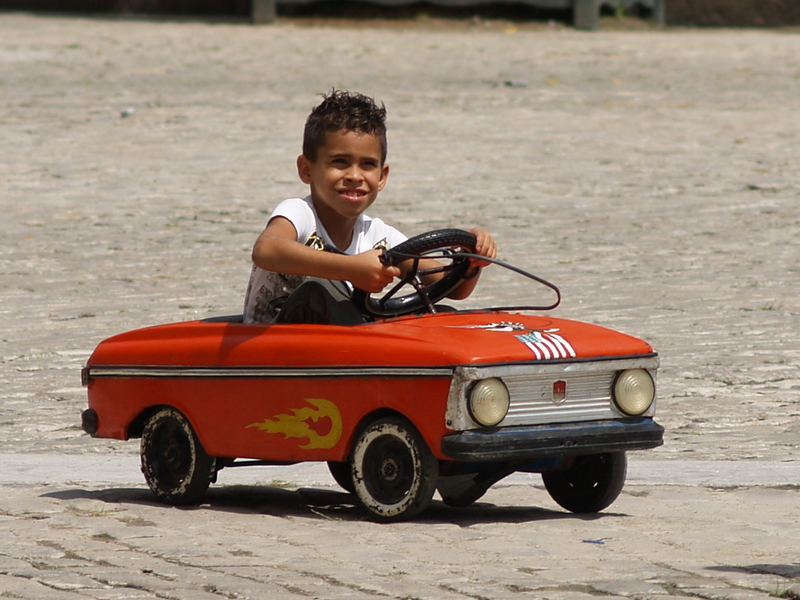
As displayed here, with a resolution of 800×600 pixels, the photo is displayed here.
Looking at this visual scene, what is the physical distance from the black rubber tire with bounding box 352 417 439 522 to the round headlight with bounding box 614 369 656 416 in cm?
71

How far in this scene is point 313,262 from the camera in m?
5.41

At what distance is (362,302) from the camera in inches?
222

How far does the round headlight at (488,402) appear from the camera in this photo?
5.06 m

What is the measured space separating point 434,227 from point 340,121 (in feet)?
24.0

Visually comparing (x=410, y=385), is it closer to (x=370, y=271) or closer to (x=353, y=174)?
(x=370, y=271)

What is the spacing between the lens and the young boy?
555 cm

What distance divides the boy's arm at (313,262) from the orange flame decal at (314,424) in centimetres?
45

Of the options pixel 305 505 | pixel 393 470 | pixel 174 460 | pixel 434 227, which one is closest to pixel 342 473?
pixel 305 505

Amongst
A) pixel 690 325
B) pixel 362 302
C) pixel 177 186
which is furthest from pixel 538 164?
pixel 362 302

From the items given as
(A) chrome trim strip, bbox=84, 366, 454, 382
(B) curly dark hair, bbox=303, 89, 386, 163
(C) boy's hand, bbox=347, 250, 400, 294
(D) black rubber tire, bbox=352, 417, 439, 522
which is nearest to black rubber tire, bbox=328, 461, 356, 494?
(D) black rubber tire, bbox=352, 417, 439, 522

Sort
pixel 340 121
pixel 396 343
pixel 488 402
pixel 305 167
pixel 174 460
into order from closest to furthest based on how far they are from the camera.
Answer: pixel 488 402
pixel 396 343
pixel 340 121
pixel 305 167
pixel 174 460

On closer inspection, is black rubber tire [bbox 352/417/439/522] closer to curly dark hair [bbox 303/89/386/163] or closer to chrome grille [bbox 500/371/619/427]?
chrome grille [bbox 500/371/619/427]

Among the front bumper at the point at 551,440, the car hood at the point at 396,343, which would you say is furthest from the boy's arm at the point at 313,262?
the front bumper at the point at 551,440

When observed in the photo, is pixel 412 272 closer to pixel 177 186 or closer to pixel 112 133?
pixel 177 186
